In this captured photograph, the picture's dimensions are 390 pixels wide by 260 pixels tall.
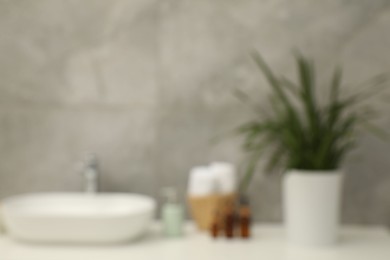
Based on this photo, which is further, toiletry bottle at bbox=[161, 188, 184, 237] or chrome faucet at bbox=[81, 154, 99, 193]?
chrome faucet at bbox=[81, 154, 99, 193]

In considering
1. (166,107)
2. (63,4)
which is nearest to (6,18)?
(63,4)

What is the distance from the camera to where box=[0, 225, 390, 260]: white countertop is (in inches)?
63.2

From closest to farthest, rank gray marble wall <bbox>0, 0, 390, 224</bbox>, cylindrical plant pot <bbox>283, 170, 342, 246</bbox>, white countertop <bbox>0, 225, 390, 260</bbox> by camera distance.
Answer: white countertop <bbox>0, 225, 390, 260</bbox> → cylindrical plant pot <bbox>283, 170, 342, 246</bbox> → gray marble wall <bbox>0, 0, 390, 224</bbox>

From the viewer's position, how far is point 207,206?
74.2 inches

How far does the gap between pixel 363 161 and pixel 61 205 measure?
3.45 feet

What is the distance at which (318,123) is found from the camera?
1766 millimetres

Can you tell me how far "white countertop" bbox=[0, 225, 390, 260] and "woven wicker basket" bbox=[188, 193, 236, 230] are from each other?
6 centimetres

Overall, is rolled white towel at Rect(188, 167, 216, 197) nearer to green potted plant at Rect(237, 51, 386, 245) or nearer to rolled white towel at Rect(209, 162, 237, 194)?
rolled white towel at Rect(209, 162, 237, 194)

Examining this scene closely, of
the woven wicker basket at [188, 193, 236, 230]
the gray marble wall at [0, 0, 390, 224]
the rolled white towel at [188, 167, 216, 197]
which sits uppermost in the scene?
the gray marble wall at [0, 0, 390, 224]

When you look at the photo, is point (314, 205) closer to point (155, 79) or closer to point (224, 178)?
point (224, 178)

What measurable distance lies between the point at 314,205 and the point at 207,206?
0.36 m

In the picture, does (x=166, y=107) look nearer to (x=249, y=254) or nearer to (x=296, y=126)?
(x=296, y=126)

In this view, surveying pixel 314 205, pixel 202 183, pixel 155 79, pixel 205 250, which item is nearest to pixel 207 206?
pixel 202 183

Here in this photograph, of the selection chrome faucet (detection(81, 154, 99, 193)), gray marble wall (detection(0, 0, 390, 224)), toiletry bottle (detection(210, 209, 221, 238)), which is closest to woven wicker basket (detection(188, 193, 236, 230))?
toiletry bottle (detection(210, 209, 221, 238))
